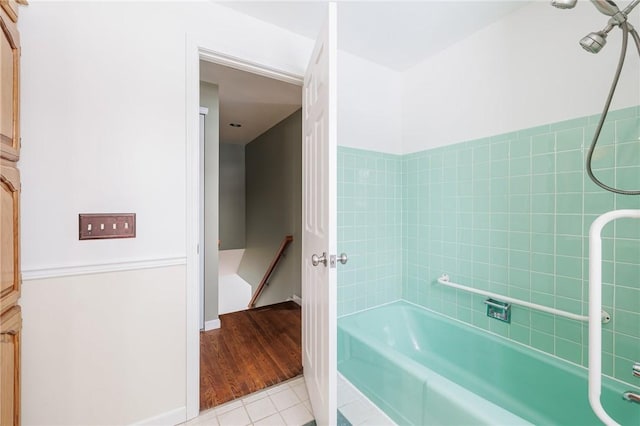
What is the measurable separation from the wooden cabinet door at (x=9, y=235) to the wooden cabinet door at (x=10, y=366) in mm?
58

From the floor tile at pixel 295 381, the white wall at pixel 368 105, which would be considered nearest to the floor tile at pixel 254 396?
the floor tile at pixel 295 381

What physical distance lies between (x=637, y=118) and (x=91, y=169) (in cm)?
247

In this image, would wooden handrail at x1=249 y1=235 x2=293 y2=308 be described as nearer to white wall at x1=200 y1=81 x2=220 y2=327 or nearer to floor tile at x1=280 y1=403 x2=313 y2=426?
white wall at x1=200 y1=81 x2=220 y2=327

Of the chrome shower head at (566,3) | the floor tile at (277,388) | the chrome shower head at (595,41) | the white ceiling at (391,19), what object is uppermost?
the white ceiling at (391,19)

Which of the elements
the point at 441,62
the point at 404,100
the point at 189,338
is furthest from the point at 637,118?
the point at 189,338

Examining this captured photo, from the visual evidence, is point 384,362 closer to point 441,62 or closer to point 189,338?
point 189,338

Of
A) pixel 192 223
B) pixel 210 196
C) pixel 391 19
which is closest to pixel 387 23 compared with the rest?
pixel 391 19

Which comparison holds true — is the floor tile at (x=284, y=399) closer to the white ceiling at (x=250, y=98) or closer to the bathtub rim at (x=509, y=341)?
the bathtub rim at (x=509, y=341)

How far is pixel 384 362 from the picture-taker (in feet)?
4.89

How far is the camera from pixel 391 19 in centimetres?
167

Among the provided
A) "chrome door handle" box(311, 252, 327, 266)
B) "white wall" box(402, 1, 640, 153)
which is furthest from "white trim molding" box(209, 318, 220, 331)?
"white wall" box(402, 1, 640, 153)

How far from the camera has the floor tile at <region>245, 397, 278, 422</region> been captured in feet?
4.83

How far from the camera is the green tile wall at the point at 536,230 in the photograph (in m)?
1.25

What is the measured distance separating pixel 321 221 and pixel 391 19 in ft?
4.42
